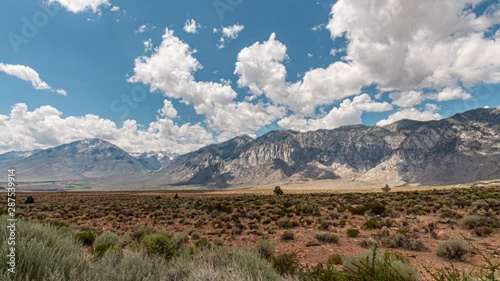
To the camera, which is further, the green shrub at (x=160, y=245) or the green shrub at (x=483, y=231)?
the green shrub at (x=483, y=231)

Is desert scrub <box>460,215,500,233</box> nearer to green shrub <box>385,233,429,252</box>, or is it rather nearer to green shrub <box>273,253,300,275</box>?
green shrub <box>385,233,429,252</box>

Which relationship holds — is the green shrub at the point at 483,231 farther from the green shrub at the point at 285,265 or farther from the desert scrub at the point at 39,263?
the desert scrub at the point at 39,263

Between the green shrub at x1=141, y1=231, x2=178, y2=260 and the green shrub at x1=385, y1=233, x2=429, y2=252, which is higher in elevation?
the green shrub at x1=141, y1=231, x2=178, y2=260

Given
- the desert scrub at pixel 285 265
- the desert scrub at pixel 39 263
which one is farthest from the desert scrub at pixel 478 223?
the desert scrub at pixel 39 263

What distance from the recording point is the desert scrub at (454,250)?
404 inches

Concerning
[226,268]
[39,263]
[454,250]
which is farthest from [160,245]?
[454,250]

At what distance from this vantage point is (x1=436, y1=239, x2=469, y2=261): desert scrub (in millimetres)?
10250

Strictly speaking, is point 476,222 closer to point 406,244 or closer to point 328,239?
point 406,244

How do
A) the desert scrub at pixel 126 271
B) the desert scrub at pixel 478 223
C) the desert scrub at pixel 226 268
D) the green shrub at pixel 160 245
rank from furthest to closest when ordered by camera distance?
the desert scrub at pixel 478 223, the green shrub at pixel 160 245, the desert scrub at pixel 226 268, the desert scrub at pixel 126 271

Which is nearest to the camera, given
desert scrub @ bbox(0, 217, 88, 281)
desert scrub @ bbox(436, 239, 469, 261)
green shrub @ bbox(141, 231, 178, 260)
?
desert scrub @ bbox(0, 217, 88, 281)

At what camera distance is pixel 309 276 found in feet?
18.0

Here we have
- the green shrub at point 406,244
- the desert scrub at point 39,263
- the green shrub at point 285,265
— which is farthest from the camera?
the green shrub at point 406,244

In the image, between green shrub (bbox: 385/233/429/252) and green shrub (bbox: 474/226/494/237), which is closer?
green shrub (bbox: 385/233/429/252)

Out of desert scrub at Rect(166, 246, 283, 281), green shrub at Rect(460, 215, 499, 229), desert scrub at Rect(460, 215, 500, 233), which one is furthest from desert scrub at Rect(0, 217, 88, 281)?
green shrub at Rect(460, 215, 499, 229)
